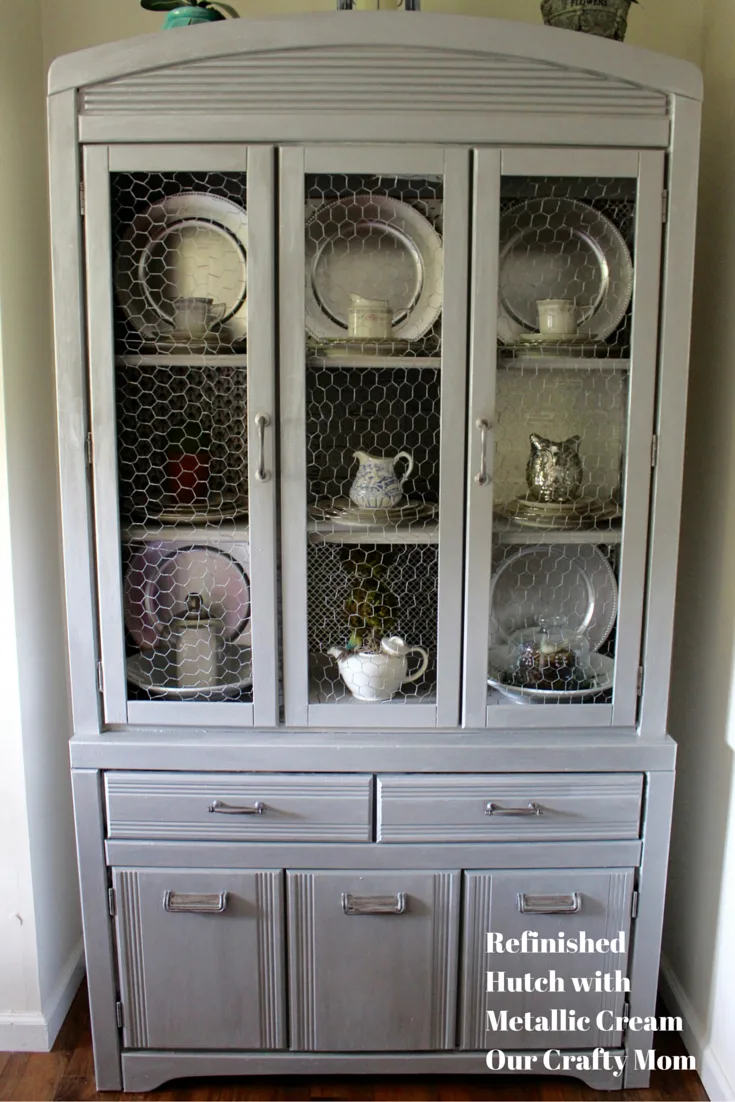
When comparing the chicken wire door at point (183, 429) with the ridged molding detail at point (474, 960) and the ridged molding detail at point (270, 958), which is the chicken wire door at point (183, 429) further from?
the ridged molding detail at point (474, 960)

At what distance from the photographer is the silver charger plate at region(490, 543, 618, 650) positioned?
4.68 ft

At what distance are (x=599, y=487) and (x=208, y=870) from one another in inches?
39.5

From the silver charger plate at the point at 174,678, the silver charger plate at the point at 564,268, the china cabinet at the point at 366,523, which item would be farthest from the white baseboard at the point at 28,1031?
the silver charger plate at the point at 564,268

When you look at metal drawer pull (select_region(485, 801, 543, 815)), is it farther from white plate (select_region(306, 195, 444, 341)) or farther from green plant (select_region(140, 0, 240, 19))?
green plant (select_region(140, 0, 240, 19))

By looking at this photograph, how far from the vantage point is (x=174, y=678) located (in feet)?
4.78

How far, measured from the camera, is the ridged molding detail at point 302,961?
1.43m

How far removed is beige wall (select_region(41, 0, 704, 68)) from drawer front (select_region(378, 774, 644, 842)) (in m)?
1.52

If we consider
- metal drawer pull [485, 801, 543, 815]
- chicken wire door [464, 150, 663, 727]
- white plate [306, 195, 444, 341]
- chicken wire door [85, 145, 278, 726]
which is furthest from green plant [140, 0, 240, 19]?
metal drawer pull [485, 801, 543, 815]

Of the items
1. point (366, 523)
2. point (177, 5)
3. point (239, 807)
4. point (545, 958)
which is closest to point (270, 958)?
point (239, 807)

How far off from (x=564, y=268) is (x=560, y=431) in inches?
11.3

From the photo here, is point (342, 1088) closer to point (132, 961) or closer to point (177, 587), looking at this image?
point (132, 961)

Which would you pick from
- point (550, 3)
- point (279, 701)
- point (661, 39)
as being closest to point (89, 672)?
point (279, 701)

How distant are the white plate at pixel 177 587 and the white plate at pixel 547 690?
0.47 metres

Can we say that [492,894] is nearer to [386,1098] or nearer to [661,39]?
[386,1098]
